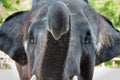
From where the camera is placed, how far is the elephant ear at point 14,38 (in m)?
2.74

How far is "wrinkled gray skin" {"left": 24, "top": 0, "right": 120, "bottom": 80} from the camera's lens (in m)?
1.85

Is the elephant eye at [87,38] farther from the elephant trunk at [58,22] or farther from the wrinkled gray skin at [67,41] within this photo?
the elephant trunk at [58,22]

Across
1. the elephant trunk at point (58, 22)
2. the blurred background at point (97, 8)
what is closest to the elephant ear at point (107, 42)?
the elephant trunk at point (58, 22)

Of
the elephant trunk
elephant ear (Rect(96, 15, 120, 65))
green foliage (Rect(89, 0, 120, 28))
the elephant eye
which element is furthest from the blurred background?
the elephant trunk

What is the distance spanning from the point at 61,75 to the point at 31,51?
426 mm

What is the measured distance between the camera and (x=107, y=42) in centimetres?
275

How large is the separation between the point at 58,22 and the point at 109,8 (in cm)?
1093

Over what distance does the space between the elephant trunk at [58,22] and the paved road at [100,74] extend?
6.95 m

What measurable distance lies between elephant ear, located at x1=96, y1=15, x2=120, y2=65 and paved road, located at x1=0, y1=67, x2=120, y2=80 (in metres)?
5.87

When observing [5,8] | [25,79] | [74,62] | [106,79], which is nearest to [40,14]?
[74,62]

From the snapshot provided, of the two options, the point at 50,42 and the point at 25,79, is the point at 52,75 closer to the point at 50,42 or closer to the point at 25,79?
the point at 50,42

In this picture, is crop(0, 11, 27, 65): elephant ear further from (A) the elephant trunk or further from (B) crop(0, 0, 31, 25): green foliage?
(B) crop(0, 0, 31, 25): green foliage

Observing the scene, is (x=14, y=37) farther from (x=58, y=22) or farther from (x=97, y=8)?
(x=97, y=8)

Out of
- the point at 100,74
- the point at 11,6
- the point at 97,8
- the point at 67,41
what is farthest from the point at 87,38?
the point at 11,6
